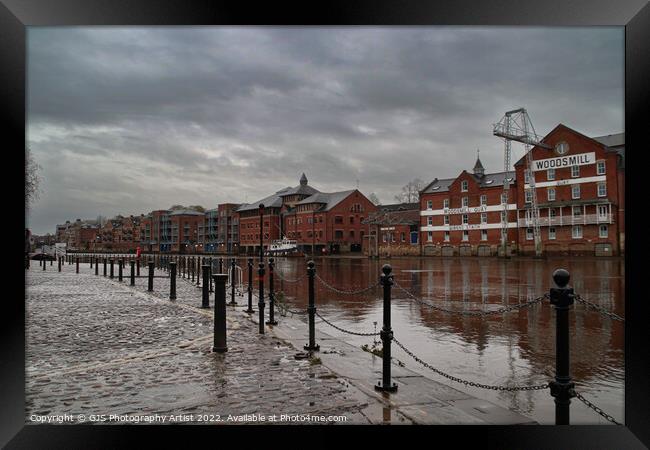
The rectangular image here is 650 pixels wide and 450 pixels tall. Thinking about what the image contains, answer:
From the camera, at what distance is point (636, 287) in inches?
156

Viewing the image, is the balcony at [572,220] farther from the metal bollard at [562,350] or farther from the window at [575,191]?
the metal bollard at [562,350]

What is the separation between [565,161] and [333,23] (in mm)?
48328

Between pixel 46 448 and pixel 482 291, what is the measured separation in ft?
47.4

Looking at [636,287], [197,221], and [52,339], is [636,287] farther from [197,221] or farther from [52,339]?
[197,221]

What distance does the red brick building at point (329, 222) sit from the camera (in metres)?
75.2

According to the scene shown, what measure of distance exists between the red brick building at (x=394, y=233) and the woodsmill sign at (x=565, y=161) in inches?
692

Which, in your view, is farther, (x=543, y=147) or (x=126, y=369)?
(x=543, y=147)

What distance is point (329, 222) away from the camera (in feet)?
247

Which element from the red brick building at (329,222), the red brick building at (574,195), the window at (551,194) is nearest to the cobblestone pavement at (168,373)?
the red brick building at (574,195)

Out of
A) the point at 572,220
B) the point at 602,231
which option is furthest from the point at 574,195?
the point at 602,231

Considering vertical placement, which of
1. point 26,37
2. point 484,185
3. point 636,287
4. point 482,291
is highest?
point 484,185

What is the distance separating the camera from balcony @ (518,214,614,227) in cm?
4238

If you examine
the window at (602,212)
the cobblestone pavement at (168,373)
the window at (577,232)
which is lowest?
the cobblestone pavement at (168,373)

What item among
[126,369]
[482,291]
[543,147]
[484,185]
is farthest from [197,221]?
[126,369]
